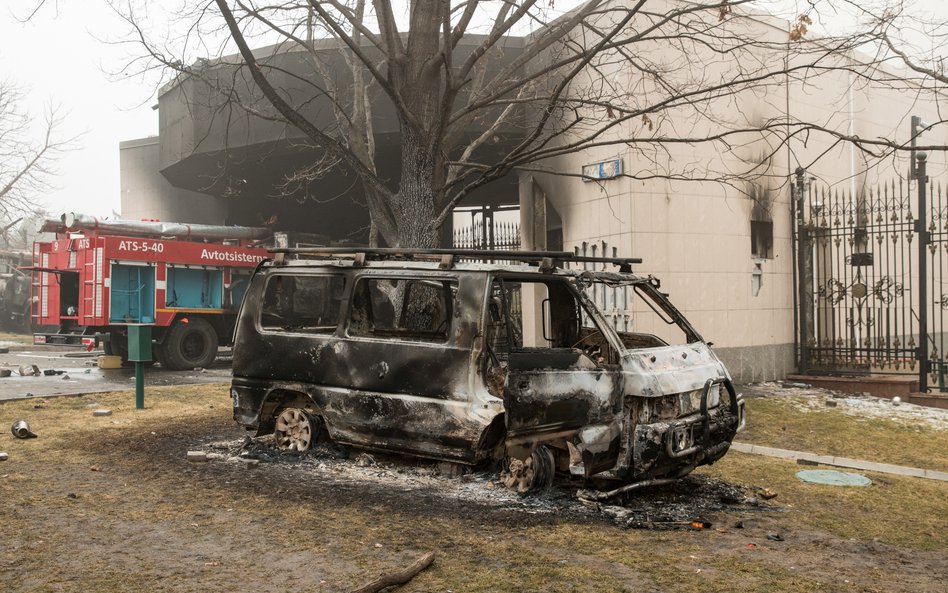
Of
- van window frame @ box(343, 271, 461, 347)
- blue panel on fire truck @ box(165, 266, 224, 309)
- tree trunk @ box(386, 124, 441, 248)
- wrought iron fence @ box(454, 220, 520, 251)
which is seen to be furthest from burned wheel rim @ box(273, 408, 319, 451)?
blue panel on fire truck @ box(165, 266, 224, 309)

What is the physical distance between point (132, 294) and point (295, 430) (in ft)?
33.4

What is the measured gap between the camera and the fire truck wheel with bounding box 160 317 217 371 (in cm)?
1605

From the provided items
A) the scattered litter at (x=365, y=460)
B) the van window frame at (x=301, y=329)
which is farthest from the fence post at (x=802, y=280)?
the van window frame at (x=301, y=329)

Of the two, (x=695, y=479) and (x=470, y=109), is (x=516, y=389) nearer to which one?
(x=695, y=479)

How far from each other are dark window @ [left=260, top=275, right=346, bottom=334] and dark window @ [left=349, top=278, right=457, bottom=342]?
0.20 metres

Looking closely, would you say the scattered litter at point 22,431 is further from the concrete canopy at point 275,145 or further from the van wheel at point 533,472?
the van wheel at point 533,472

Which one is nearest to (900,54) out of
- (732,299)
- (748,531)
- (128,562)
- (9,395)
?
(748,531)

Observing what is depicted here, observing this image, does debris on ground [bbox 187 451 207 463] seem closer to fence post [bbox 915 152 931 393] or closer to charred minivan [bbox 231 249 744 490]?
charred minivan [bbox 231 249 744 490]

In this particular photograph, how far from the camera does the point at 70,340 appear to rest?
15461mm

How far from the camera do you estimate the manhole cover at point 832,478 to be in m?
6.76

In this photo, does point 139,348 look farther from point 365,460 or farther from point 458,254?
point 458,254

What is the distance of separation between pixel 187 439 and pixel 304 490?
2.88 meters

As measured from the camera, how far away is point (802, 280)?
13789 mm

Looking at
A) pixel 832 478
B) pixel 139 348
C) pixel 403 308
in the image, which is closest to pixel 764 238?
pixel 832 478
